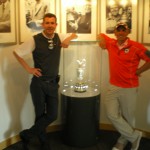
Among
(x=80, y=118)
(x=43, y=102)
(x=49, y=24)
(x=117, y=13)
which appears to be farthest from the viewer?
(x=117, y=13)

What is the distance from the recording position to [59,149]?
8.89ft

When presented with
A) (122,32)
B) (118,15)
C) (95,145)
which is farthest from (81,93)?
(118,15)

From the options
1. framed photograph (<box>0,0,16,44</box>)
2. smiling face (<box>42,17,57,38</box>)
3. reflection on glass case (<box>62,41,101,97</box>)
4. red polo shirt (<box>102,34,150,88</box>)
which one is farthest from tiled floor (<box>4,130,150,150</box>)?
smiling face (<box>42,17,57,38</box>)

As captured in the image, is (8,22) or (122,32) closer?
(122,32)

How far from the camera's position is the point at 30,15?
8.98 feet

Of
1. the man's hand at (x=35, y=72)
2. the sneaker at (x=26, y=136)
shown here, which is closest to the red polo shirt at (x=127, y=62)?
the man's hand at (x=35, y=72)

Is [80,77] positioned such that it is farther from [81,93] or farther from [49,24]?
[49,24]

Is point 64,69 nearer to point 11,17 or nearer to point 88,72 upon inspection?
point 88,72

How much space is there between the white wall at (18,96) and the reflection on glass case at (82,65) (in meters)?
0.07

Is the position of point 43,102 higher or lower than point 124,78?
lower

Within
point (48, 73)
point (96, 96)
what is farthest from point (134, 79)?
point (48, 73)

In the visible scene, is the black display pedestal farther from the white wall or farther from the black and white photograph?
the black and white photograph

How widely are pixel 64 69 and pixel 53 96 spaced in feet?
2.14

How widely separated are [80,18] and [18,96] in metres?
1.16
